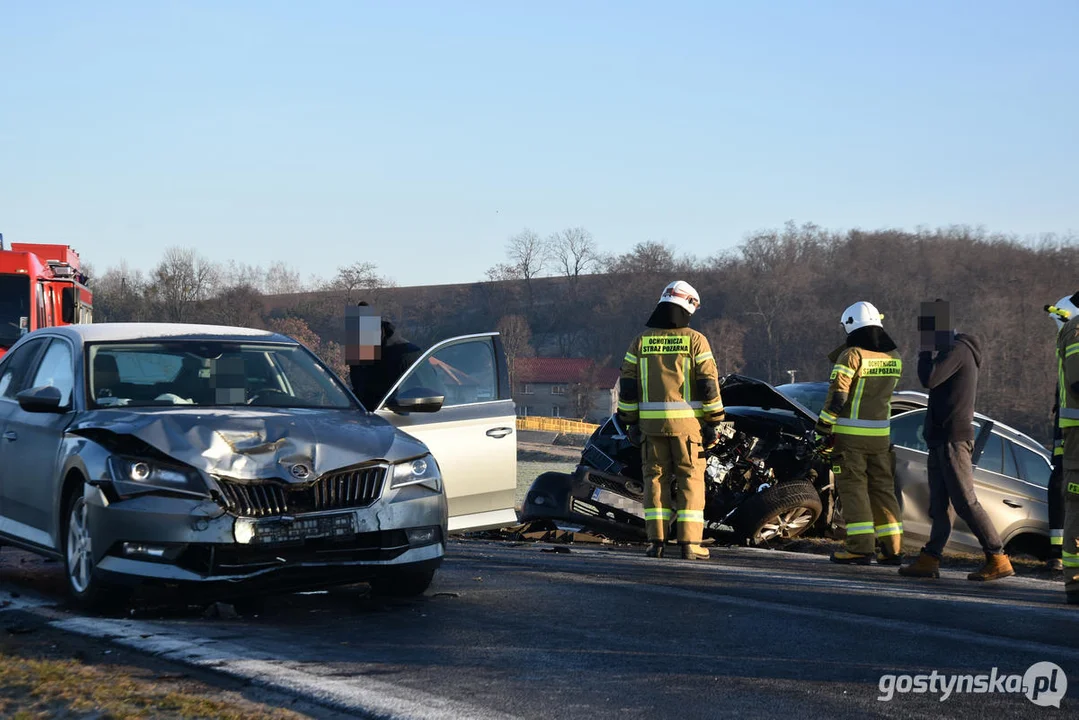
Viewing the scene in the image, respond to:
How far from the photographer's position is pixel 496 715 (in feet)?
14.6

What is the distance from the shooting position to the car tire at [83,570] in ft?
20.6

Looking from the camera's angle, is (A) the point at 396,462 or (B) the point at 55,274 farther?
(B) the point at 55,274

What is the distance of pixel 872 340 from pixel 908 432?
1718 mm

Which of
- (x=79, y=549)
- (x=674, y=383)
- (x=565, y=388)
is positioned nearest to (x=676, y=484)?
(x=674, y=383)

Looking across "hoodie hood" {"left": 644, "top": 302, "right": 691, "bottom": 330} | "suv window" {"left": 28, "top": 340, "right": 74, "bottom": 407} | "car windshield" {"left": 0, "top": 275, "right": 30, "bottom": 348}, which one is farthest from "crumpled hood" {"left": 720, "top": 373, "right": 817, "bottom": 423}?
"car windshield" {"left": 0, "top": 275, "right": 30, "bottom": 348}

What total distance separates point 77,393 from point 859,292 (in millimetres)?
106738

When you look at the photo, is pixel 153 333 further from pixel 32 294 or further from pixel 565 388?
pixel 565 388

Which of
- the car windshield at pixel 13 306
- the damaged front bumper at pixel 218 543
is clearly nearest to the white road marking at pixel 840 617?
the damaged front bumper at pixel 218 543

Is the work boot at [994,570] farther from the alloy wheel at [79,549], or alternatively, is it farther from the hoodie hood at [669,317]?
the alloy wheel at [79,549]

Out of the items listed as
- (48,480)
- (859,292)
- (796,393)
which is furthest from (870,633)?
(859,292)

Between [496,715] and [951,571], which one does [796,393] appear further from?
[496,715]

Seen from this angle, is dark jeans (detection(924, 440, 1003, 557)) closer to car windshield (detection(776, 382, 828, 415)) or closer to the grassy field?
car windshield (detection(776, 382, 828, 415))

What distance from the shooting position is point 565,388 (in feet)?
369

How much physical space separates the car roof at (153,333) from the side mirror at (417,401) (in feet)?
2.91
